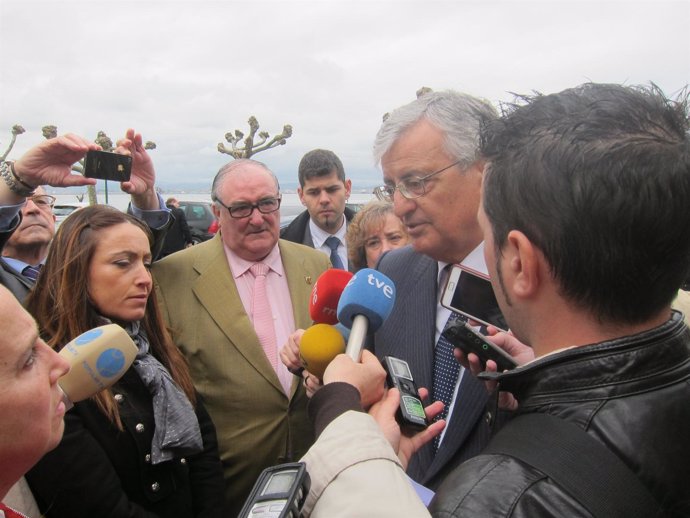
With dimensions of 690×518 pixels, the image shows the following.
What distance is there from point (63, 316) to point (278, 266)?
47.4 inches

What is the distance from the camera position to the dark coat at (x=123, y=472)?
172 centimetres

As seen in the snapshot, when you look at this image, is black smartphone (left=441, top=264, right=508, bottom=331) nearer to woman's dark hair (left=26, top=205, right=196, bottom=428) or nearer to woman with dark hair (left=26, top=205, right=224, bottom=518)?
woman with dark hair (left=26, top=205, right=224, bottom=518)

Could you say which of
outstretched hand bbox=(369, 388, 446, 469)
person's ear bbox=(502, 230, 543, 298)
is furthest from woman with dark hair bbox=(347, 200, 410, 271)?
person's ear bbox=(502, 230, 543, 298)

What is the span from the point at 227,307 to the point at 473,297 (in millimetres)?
1442

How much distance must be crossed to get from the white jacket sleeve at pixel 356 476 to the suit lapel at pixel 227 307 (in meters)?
1.57

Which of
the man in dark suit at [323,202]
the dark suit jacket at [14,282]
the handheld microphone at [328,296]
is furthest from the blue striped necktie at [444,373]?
the man in dark suit at [323,202]

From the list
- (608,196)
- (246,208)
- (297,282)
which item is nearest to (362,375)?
(608,196)

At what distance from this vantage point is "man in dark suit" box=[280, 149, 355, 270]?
4719mm

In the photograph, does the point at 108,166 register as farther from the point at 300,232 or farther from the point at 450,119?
the point at 300,232

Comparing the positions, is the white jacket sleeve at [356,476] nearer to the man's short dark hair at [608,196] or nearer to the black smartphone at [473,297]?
the man's short dark hair at [608,196]

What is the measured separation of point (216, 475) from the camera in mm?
2250

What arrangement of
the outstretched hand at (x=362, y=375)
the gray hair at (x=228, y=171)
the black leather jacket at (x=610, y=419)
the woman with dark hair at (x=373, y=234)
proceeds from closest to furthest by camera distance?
the black leather jacket at (x=610, y=419) < the outstretched hand at (x=362, y=375) < the gray hair at (x=228, y=171) < the woman with dark hair at (x=373, y=234)

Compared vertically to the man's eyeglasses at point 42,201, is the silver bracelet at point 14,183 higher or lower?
higher

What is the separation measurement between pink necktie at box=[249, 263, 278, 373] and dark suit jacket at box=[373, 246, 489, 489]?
675mm
